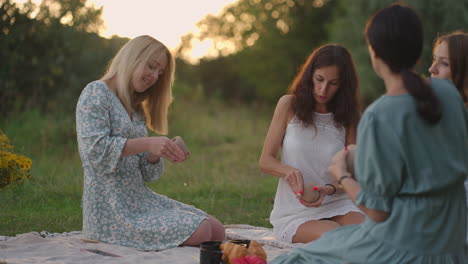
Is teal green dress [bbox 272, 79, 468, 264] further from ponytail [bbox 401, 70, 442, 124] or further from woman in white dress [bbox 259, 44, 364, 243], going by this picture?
woman in white dress [bbox 259, 44, 364, 243]

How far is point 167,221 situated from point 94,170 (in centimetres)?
71

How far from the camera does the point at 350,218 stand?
16.2ft

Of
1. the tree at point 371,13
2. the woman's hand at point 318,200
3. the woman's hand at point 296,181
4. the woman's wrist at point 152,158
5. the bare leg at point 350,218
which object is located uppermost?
the tree at point 371,13

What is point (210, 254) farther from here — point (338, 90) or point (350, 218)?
point (338, 90)

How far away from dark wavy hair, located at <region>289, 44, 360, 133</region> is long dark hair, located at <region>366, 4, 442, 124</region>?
191cm

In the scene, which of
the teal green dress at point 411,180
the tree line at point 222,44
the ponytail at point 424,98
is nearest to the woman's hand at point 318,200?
the teal green dress at point 411,180

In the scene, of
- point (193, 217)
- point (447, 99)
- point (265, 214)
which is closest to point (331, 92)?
point (193, 217)

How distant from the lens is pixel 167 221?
4785 millimetres

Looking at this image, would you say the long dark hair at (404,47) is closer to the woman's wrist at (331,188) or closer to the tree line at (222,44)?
the woman's wrist at (331,188)

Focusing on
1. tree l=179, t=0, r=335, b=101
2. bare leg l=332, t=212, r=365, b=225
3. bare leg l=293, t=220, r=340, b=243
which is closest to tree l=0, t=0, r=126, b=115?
bare leg l=293, t=220, r=340, b=243

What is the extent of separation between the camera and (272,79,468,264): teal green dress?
2.77 metres

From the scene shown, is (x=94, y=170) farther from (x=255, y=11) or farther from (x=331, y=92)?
(x=255, y=11)

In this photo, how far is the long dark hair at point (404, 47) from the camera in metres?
2.75

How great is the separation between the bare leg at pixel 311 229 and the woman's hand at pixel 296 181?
379 mm
